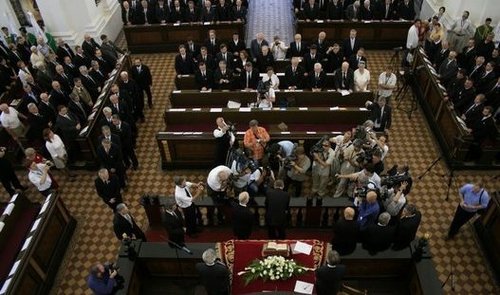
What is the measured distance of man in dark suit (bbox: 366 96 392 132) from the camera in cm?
797

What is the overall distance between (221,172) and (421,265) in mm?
3140

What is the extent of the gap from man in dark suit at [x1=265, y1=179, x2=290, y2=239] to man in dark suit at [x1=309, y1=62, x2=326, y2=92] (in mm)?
4041

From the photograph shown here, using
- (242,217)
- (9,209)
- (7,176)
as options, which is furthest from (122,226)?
(7,176)

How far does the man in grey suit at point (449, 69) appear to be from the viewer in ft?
30.6

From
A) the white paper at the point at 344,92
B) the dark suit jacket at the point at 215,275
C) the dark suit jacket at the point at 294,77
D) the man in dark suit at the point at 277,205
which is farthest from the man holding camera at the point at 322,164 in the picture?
the dark suit jacket at the point at 294,77

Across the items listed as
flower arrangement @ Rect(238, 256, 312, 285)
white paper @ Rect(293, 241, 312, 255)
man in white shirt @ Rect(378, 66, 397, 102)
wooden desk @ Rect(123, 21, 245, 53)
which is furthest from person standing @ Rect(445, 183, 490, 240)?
wooden desk @ Rect(123, 21, 245, 53)

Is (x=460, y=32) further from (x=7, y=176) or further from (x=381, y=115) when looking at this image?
(x=7, y=176)

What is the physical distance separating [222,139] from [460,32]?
773cm

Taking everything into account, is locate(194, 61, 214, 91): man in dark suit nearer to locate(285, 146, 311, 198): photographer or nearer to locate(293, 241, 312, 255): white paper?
locate(285, 146, 311, 198): photographer

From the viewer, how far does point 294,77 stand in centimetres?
954

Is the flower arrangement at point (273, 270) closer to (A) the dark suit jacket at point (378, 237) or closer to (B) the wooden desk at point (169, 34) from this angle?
(A) the dark suit jacket at point (378, 237)

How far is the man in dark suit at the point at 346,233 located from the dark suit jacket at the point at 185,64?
244 inches

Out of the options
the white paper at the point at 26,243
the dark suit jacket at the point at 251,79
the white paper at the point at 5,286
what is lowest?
the white paper at the point at 26,243

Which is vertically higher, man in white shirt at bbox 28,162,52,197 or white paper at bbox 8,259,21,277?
man in white shirt at bbox 28,162,52,197
